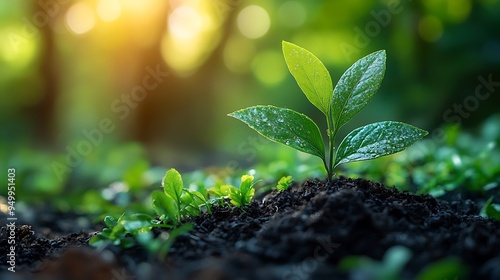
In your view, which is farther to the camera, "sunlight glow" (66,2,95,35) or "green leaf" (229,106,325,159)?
"sunlight glow" (66,2,95,35)

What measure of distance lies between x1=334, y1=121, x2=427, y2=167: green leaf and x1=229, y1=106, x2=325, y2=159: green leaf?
8 cm

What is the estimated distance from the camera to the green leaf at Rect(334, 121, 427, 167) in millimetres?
1480

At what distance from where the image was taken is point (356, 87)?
5.09 feet

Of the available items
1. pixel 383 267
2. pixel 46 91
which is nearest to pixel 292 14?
pixel 46 91

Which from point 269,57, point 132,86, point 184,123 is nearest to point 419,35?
point 269,57

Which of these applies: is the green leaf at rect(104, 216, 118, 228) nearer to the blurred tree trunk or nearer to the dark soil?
the dark soil

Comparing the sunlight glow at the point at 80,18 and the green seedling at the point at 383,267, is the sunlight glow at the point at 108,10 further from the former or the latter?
the green seedling at the point at 383,267

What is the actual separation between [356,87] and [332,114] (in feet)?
0.36

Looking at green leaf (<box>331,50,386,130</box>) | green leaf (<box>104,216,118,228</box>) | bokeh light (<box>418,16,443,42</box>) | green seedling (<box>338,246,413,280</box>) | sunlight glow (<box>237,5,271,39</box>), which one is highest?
sunlight glow (<box>237,5,271,39</box>)

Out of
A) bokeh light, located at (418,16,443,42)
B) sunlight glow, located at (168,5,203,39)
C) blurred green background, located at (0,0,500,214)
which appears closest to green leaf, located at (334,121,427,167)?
blurred green background, located at (0,0,500,214)

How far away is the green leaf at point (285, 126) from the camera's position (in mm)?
1516

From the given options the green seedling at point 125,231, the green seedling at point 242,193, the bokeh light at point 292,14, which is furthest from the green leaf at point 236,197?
the bokeh light at point 292,14

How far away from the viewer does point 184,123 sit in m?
7.95

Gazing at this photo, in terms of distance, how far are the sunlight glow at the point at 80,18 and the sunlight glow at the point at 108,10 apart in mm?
131
